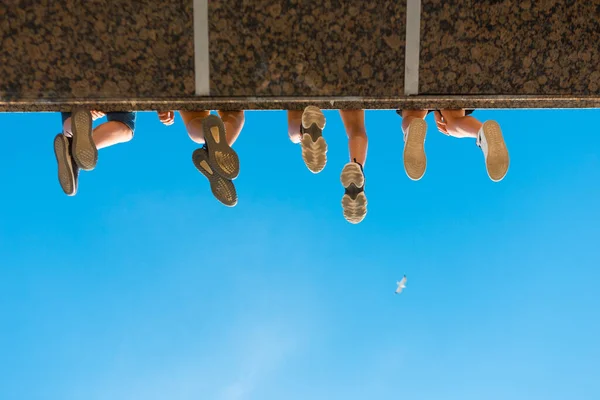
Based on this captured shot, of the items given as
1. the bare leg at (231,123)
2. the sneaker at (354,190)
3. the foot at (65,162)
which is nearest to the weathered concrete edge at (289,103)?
the bare leg at (231,123)

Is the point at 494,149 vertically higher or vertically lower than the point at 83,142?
lower

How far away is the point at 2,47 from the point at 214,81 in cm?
112

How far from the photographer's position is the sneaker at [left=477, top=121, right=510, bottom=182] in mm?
2674

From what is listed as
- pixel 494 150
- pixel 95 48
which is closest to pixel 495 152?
pixel 494 150

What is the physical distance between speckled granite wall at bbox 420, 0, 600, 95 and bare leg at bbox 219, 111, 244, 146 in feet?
3.46

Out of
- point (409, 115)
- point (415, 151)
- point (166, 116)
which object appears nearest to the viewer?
point (415, 151)

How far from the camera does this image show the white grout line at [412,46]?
2.73 meters

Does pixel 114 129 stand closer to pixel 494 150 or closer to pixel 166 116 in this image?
pixel 166 116

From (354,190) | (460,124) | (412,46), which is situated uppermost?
(412,46)

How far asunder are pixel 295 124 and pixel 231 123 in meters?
0.37

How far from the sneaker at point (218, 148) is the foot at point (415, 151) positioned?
3.03ft

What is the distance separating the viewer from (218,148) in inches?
105

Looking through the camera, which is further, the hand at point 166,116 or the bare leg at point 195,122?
the hand at point 166,116

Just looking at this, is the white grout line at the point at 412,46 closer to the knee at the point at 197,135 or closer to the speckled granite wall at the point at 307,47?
the speckled granite wall at the point at 307,47
